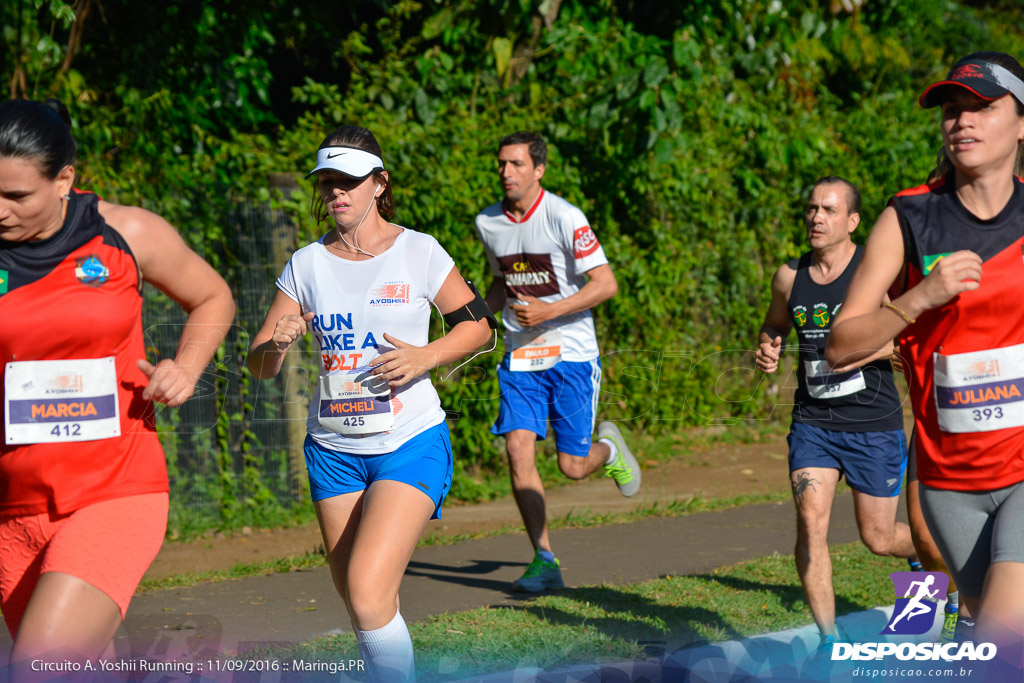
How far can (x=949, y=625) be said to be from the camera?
515cm

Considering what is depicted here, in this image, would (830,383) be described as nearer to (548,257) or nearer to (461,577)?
(548,257)

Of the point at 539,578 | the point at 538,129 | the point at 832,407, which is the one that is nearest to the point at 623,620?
the point at 539,578

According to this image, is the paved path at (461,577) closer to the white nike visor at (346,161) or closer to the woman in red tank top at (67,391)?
the woman in red tank top at (67,391)

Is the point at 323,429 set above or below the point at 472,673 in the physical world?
above

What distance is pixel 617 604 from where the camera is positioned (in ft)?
19.3

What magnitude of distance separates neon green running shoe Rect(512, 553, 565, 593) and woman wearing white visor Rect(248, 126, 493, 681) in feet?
6.96

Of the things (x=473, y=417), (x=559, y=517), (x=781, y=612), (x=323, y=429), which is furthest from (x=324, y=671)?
(x=473, y=417)

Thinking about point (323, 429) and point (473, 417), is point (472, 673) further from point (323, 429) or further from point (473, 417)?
point (473, 417)

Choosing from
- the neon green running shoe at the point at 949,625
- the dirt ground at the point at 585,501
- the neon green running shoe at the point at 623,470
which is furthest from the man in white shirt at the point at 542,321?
the neon green running shoe at the point at 949,625

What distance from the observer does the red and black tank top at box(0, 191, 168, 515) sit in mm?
3127

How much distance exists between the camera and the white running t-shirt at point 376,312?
13.4ft

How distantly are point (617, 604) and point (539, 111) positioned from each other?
548cm
